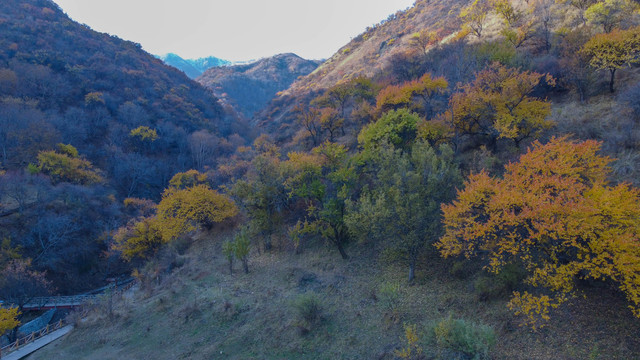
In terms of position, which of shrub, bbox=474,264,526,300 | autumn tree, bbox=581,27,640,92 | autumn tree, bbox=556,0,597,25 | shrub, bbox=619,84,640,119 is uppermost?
autumn tree, bbox=556,0,597,25

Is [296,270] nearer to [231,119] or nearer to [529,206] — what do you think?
[529,206]

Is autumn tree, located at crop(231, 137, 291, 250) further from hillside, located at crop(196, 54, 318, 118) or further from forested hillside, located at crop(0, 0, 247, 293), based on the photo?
hillside, located at crop(196, 54, 318, 118)

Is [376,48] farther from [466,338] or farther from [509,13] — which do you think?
[466,338]

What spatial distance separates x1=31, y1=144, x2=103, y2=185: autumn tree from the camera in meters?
36.0

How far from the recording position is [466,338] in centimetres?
875

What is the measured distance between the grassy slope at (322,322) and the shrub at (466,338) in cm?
67

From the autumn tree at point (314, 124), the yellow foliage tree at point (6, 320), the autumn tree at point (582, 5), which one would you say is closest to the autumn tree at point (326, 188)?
the autumn tree at point (314, 124)

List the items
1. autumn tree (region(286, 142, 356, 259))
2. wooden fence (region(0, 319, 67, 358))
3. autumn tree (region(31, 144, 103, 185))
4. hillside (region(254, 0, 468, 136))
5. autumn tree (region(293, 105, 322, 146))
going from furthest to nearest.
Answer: hillside (region(254, 0, 468, 136))
autumn tree (region(293, 105, 322, 146))
autumn tree (region(31, 144, 103, 185))
autumn tree (region(286, 142, 356, 259))
wooden fence (region(0, 319, 67, 358))

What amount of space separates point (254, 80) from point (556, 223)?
128426mm

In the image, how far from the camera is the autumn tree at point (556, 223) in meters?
8.84

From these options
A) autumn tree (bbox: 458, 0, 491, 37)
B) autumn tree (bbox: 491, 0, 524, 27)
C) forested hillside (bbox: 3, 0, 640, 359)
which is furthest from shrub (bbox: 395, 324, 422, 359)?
autumn tree (bbox: 491, 0, 524, 27)

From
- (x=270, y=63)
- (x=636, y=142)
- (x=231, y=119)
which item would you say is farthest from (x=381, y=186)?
(x=270, y=63)

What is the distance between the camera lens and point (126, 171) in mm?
47406

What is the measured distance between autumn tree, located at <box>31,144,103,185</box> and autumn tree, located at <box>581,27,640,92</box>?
177 ft
